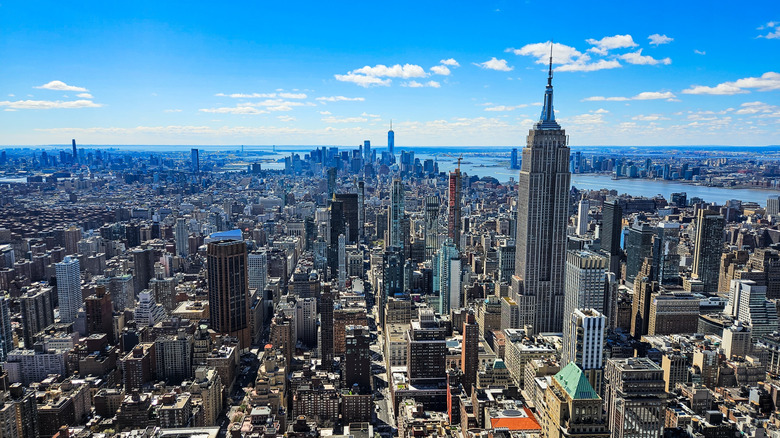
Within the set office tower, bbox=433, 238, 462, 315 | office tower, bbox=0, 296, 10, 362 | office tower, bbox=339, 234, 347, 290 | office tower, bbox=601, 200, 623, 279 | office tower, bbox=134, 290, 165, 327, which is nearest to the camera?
office tower, bbox=0, 296, 10, 362

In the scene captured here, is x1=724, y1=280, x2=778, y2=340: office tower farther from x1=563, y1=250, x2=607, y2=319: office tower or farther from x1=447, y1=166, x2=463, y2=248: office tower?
x1=447, y1=166, x2=463, y2=248: office tower

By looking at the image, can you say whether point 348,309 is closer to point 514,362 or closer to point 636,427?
point 514,362

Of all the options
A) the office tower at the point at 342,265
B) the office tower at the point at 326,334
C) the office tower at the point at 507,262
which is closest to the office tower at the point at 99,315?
the office tower at the point at 326,334

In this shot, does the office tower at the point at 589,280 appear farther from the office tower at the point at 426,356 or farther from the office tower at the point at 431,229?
the office tower at the point at 431,229

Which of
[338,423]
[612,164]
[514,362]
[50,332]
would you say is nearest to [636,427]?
[514,362]

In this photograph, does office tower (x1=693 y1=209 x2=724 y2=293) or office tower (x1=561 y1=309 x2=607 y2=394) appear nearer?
office tower (x1=561 y1=309 x2=607 y2=394)

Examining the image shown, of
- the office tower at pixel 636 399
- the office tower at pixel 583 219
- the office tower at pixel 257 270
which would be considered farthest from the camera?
the office tower at pixel 583 219

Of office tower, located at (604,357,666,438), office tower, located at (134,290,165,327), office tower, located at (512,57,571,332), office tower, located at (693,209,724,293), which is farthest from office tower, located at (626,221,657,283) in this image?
office tower, located at (134,290,165,327)
